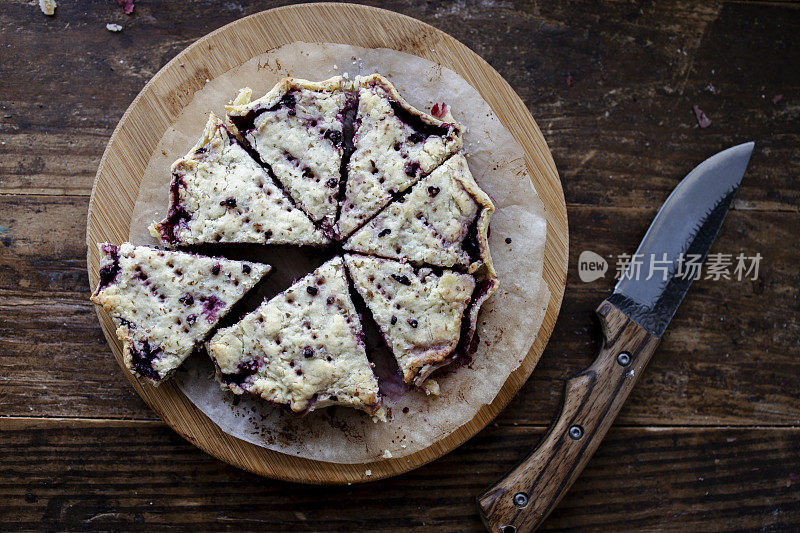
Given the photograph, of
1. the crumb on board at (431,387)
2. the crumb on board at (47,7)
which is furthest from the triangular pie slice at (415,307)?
the crumb on board at (47,7)

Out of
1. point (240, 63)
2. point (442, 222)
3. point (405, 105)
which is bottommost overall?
point (442, 222)

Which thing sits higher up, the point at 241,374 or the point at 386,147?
the point at 386,147

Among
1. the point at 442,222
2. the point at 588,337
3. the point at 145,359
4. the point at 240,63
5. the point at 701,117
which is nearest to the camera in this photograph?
the point at 145,359

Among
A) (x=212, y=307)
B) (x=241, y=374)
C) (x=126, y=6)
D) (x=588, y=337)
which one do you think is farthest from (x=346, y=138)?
(x=588, y=337)

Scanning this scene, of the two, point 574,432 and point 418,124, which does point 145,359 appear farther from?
point 574,432

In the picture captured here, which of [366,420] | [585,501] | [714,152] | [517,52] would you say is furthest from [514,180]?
[585,501]

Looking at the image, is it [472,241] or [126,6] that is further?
[126,6]

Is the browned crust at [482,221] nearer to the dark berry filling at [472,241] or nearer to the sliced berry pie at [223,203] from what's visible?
the dark berry filling at [472,241]
